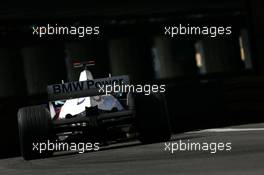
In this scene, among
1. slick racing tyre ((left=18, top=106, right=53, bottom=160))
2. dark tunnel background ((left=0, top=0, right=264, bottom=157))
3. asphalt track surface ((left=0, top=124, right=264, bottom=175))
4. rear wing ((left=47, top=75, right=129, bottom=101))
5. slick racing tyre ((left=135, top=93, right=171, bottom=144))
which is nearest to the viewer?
asphalt track surface ((left=0, top=124, right=264, bottom=175))

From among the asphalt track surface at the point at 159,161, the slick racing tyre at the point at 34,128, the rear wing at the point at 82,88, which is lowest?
the asphalt track surface at the point at 159,161

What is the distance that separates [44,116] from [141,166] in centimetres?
354

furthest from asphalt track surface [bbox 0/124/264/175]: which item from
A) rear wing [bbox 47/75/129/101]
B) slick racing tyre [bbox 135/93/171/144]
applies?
rear wing [bbox 47/75/129/101]

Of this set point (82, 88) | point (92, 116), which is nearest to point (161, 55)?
point (82, 88)

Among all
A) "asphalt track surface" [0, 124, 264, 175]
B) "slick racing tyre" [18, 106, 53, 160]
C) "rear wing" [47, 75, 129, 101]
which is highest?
"rear wing" [47, 75, 129, 101]

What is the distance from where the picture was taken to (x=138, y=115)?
14.0 meters

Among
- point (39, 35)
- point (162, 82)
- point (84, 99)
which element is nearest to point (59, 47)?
point (39, 35)

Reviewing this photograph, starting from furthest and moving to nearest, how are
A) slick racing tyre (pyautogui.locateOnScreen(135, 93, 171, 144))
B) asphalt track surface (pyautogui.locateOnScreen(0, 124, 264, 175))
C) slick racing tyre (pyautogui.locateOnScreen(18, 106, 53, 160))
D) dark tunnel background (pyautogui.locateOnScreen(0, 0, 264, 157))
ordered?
dark tunnel background (pyautogui.locateOnScreen(0, 0, 264, 157))
slick racing tyre (pyautogui.locateOnScreen(135, 93, 171, 144))
slick racing tyre (pyautogui.locateOnScreen(18, 106, 53, 160))
asphalt track surface (pyautogui.locateOnScreen(0, 124, 264, 175))

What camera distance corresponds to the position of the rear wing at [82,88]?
14430 mm

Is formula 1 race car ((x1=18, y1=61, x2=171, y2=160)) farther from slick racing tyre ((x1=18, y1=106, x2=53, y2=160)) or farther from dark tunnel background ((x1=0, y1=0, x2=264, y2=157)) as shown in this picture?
dark tunnel background ((x1=0, y1=0, x2=264, y2=157))

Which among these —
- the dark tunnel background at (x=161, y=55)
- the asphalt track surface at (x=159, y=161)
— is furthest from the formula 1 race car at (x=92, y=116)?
the dark tunnel background at (x=161, y=55)

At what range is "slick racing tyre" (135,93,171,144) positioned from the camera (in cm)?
1402

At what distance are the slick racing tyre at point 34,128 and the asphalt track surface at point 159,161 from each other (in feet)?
0.72

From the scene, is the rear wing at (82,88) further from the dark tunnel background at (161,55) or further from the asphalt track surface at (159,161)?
the dark tunnel background at (161,55)
